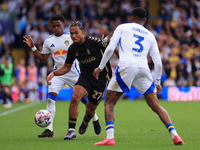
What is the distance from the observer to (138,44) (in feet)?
19.0

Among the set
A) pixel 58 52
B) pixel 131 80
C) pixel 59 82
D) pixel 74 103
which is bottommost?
pixel 74 103

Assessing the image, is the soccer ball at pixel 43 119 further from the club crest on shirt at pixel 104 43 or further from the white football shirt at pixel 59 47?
the club crest on shirt at pixel 104 43

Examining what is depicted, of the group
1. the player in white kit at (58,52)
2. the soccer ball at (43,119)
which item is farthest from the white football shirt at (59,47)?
the soccer ball at (43,119)

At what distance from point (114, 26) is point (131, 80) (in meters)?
17.4

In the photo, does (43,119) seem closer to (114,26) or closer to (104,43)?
(104,43)

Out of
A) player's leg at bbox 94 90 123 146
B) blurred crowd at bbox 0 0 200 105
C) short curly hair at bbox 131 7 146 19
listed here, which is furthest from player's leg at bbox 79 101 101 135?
blurred crowd at bbox 0 0 200 105

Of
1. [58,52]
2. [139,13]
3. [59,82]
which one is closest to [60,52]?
[58,52]

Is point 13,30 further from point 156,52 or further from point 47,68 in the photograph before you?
point 156,52

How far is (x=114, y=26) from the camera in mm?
22875

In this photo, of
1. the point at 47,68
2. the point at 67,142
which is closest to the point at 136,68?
the point at 67,142

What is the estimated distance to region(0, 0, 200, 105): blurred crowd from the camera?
2041 centimetres

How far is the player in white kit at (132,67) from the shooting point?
570 cm

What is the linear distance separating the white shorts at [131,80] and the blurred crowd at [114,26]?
14.2 m

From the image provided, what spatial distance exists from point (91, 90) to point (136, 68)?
1.40 meters
